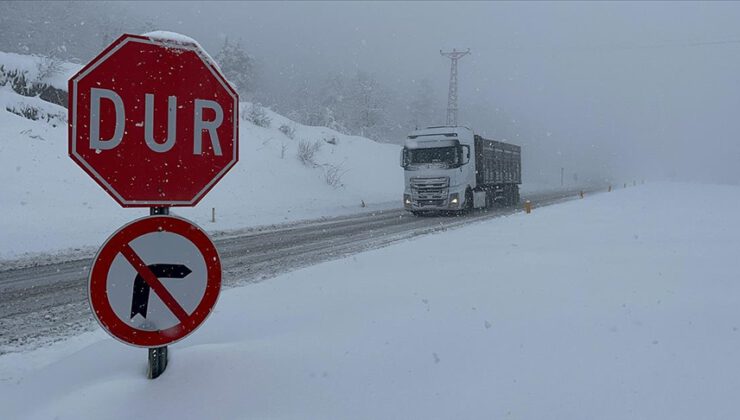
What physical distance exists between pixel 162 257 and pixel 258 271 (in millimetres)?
6036

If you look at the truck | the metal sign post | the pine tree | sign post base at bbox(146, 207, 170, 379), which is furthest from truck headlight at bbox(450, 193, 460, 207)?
the pine tree

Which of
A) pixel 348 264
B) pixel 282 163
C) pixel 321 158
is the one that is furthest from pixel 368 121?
pixel 348 264

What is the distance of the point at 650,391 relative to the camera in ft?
10.3

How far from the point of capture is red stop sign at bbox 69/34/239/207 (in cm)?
266

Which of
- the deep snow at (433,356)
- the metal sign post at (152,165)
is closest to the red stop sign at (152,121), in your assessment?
the metal sign post at (152,165)

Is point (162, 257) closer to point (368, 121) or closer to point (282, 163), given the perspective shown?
point (282, 163)

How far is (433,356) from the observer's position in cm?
372

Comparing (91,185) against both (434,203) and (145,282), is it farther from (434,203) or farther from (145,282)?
(145,282)

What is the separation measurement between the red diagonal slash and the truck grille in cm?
1848

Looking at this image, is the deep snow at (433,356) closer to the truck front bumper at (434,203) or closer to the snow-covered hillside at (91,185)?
the snow-covered hillside at (91,185)

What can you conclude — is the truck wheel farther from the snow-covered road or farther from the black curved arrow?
the black curved arrow

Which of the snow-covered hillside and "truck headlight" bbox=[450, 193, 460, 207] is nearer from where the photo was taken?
the snow-covered hillside

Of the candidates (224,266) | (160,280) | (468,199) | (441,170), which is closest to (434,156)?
(441,170)

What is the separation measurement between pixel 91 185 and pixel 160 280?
57.9 ft
